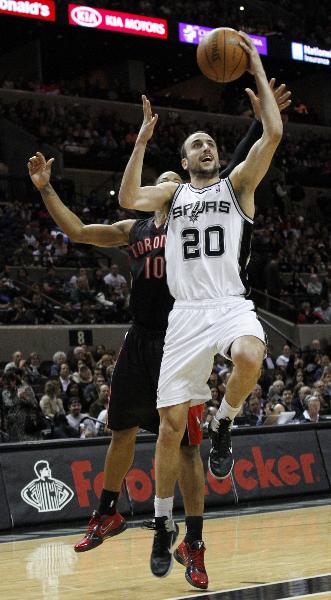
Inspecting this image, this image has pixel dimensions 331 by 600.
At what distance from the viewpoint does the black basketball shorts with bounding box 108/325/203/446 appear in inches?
258

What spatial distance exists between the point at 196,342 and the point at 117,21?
25.4m

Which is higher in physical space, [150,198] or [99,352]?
[150,198]

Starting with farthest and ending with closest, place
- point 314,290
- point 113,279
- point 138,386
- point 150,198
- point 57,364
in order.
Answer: point 314,290, point 113,279, point 57,364, point 138,386, point 150,198

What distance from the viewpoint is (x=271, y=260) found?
2545 cm

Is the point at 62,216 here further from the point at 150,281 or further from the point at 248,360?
the point at 248,360

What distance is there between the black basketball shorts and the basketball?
1.74m

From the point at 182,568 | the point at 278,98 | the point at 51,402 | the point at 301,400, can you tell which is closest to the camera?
the point at 278,98

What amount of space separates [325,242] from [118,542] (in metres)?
21.1

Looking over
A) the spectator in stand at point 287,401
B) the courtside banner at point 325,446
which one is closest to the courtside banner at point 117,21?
the spectator in stand at point 287,401

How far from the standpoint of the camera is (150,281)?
21.8 ft

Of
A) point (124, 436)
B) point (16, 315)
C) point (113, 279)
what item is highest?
point (113, 279)

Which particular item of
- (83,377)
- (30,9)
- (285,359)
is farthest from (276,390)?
(30,9)

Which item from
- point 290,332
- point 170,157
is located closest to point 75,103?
point 170,157

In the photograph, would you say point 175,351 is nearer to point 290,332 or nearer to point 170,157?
point 290,332
